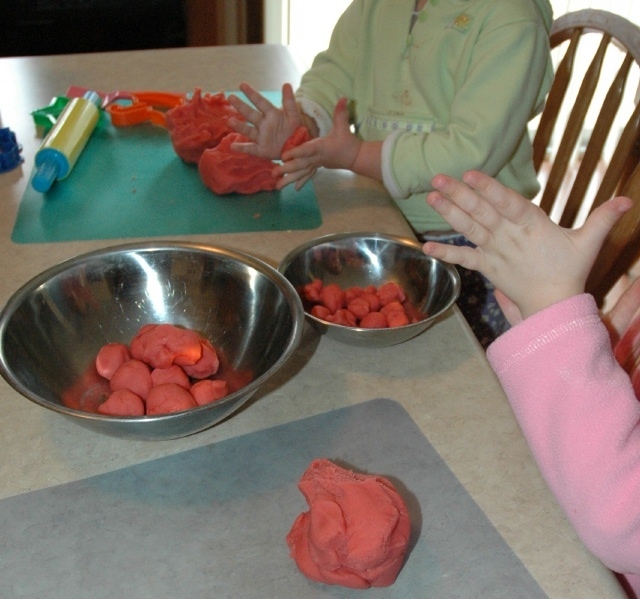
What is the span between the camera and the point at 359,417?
25.8 inches

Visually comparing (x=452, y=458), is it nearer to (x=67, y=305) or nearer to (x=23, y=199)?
(x=67, y=305)

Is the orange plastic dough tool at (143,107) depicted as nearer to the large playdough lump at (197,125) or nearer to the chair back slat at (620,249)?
the large playdough lump at (197,125)

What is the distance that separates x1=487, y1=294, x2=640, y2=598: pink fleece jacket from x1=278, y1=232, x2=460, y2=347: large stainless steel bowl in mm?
171

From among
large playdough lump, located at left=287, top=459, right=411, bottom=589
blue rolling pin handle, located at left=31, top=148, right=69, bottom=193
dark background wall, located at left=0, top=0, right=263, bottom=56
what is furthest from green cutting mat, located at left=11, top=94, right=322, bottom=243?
dark background wall, located at left=0, top=0, right=263, bottom=56

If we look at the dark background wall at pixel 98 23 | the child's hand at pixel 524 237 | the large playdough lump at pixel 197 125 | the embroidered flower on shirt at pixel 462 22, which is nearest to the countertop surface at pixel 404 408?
the child's hand at pixel 524 237

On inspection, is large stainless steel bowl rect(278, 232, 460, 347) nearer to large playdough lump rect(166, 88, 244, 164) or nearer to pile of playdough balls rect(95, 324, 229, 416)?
pile of playdough balls rect(95, 324, 229, 416)

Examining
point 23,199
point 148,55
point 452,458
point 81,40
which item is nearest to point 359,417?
point 452,458

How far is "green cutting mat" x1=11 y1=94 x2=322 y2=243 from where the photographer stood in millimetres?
958

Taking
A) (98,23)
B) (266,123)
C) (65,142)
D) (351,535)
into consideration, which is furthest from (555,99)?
(98,23)

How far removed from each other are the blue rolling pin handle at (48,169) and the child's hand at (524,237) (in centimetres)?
67

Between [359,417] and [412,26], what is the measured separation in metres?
0.79

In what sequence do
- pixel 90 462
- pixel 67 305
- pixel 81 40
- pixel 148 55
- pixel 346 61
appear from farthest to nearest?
pixel 81 40, pixel 148 55, pixel 346 61, pixel 67 305, pixel 90 462

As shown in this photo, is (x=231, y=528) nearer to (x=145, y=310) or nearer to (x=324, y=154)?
(x=145, y=310)

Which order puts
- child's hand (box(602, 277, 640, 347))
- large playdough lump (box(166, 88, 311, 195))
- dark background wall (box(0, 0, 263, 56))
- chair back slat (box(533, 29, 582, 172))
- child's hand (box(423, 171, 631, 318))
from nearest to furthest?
child's hand (box(423, 171, 631, 318))
child's hand (box(602, 277, 640, 347))
large playdough lump (box(166, 88, 311, 195))
chair back slat (box(533, 29, 582, 172))
dark background wall (box(0, 0, 263, 56))
